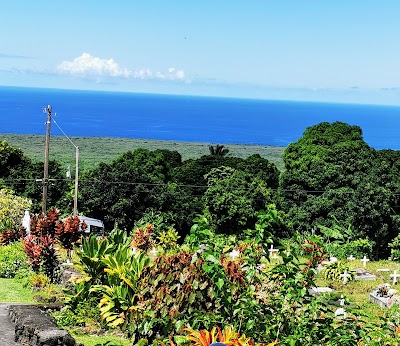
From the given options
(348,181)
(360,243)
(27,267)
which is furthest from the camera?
(348,181)

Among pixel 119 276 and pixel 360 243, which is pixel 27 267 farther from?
pixel 360 243

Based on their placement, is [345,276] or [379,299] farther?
[345,276]

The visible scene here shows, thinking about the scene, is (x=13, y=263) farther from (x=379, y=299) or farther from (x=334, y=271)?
(x=379, y=299)

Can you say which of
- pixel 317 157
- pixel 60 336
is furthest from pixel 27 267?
pixel 317 157

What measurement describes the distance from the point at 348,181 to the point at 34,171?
21320mm

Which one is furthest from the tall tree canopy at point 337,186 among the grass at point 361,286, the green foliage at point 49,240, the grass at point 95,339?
the grass at point 95,339

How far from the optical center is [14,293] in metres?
14.5

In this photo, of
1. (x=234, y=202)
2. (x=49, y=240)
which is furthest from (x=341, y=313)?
(x=234, y=202)

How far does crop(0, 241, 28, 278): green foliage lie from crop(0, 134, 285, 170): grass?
68.5m

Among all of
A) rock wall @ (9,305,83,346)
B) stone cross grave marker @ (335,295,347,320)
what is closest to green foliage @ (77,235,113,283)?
rock wall @ (9,305,83,346)

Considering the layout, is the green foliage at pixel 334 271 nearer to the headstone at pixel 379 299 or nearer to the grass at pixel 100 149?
the headstone at pixel 379 299

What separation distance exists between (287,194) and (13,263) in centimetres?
2472

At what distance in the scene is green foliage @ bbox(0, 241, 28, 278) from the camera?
54.2 feet

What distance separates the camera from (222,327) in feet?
24.1
